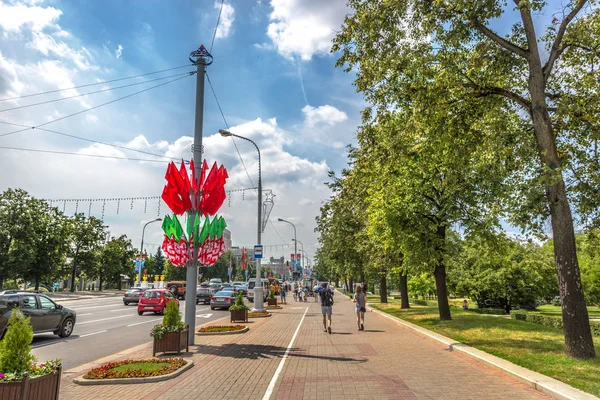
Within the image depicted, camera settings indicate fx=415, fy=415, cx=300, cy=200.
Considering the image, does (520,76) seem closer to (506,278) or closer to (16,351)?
(16,351)

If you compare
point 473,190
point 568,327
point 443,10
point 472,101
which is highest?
point 443,10

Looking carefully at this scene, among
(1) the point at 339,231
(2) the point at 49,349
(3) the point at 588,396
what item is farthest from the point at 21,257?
(3) the point at 588,396

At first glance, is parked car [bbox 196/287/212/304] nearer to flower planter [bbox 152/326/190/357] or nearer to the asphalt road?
the asphalt road

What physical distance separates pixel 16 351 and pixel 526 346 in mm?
12075

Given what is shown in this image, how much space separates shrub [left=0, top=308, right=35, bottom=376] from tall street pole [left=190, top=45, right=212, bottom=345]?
7.25 meters

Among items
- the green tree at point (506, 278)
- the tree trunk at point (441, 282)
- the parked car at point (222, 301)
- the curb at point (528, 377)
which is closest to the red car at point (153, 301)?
the parked car at point (222, 301)

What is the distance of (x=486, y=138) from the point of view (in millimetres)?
12656

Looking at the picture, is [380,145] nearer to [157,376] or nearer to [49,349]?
[157,376]

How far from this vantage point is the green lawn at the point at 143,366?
341 inches

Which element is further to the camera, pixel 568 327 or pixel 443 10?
pixel 443 10

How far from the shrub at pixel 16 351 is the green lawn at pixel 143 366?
3408 millimetres

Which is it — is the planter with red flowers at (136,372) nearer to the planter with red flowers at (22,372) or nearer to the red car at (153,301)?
the planter with red flowers at (22,372)

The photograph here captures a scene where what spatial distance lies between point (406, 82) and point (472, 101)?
6.90 feet

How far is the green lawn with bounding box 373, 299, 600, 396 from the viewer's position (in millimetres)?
7930
